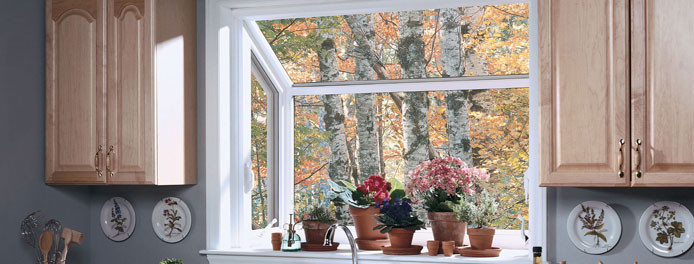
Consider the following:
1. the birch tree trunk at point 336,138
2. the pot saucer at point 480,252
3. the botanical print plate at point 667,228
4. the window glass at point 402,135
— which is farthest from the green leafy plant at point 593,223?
the birch tree trunk at point 336,138

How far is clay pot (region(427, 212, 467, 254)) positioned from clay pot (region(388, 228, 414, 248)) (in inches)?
5.0

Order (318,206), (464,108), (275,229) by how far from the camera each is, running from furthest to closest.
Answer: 1. (464,108)
2. (275,229)
3. (318,206)

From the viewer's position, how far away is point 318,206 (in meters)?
3.30

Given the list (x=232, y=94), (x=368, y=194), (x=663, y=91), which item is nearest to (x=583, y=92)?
(x=663, y=91)

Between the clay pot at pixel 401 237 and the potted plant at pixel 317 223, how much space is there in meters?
0.34

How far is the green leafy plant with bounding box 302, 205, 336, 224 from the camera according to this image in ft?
10.7

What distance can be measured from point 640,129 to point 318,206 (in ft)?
4.90

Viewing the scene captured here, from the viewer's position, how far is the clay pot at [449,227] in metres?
3.06

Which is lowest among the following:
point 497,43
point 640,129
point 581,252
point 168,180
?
point 581,252

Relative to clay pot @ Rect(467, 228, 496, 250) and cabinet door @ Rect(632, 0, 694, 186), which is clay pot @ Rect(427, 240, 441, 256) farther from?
cabinet door @ Rect(632, 0, 694, 186)

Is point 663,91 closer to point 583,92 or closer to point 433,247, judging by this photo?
point 583,92

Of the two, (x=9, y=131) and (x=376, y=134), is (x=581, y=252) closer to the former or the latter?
(x=376, y=134)

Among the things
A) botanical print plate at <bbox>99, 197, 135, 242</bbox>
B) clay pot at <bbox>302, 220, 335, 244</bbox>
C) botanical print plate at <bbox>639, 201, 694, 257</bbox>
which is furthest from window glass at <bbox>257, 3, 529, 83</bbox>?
botanical print plate at <bbox>639, 201, 694, 257</bbox>

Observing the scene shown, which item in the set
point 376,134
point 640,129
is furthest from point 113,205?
point 640,129
